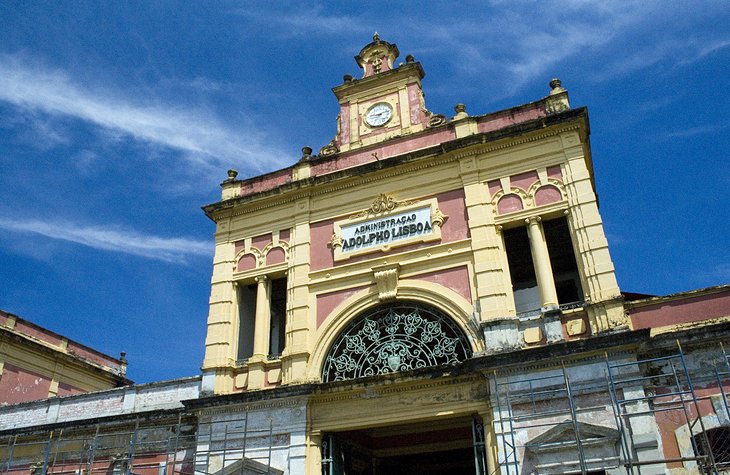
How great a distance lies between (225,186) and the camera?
17.5m

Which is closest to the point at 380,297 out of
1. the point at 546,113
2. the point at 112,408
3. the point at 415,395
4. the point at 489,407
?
the point at 415,395

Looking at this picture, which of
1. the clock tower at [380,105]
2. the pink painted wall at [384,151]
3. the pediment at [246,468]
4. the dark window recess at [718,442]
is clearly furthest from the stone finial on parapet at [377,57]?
the dark window recess at [718,442]

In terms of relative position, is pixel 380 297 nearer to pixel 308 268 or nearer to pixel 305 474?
pixel 308 268

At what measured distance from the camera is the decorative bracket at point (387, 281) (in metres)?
14.1

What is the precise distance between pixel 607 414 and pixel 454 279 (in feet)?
13.8

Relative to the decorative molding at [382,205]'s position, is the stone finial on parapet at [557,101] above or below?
above

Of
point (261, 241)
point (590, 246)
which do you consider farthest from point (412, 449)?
point (590, 246)

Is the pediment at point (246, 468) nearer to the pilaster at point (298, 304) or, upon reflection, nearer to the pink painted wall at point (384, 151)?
the pilaster at point (298, 304)

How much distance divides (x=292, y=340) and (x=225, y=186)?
539 cm

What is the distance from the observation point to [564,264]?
16422 mm

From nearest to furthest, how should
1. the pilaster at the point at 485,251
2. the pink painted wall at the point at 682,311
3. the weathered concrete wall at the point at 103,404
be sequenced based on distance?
1. the pink painted wall at the point at 682,311
2. the pilaster at the point at 485,251
3. the weathered concrete wall at the point at 103,404

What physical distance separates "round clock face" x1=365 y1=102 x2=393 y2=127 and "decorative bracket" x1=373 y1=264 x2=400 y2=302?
14.5 feet

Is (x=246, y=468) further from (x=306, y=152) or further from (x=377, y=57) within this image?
(x=377, y=57)

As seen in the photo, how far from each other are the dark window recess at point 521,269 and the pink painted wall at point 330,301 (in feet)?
13.1
